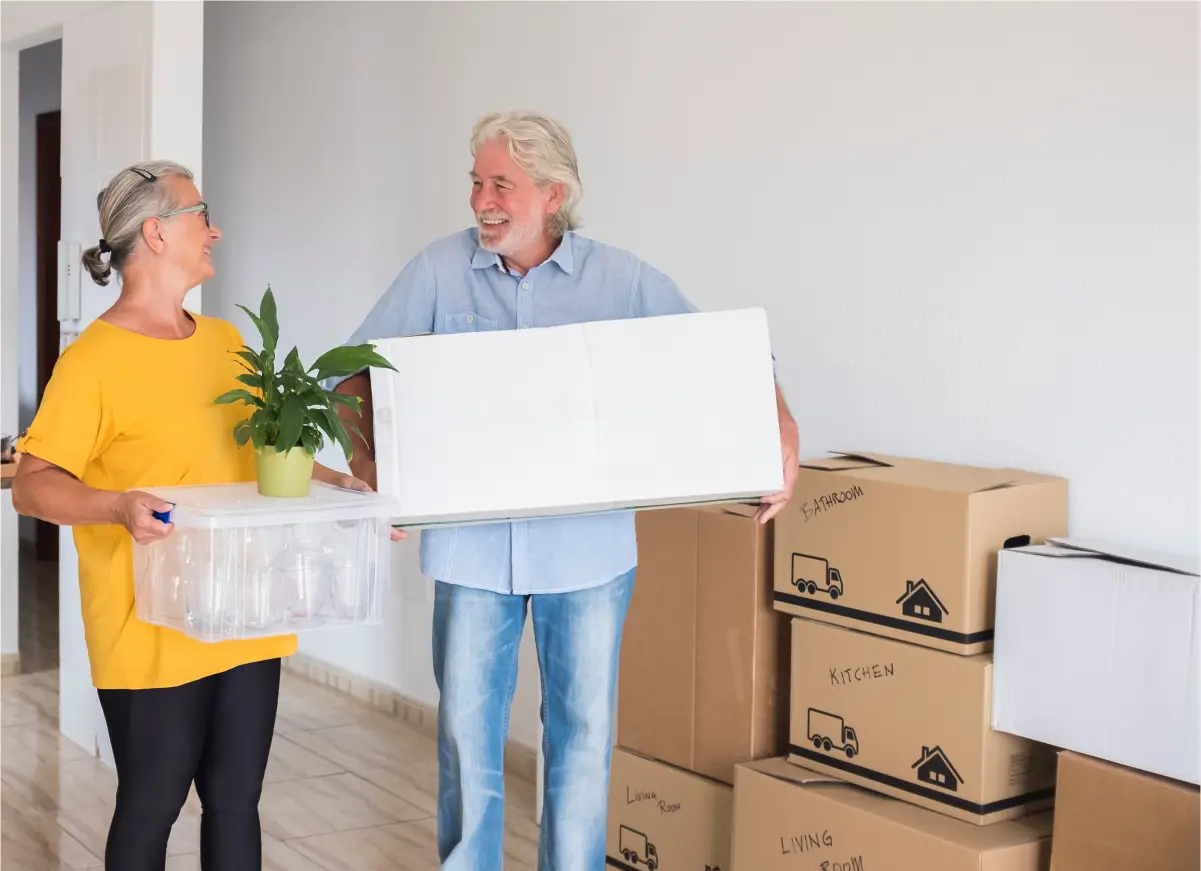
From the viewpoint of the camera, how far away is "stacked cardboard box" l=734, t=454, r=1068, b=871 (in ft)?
7.00

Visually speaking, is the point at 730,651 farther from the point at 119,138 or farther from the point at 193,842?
the point at 119,138

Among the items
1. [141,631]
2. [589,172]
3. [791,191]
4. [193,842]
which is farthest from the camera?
[589,172]

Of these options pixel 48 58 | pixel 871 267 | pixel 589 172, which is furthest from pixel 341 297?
pixel 48 58

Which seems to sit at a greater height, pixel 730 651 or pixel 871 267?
pixel 871 267

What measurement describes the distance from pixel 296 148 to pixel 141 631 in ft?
10.1

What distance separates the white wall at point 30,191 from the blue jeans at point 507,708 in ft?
17.2

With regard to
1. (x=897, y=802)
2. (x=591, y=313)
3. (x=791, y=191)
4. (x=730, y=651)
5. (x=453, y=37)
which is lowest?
(x=897, y=802)

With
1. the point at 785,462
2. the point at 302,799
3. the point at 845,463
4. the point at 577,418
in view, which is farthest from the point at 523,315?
the point at 302,799

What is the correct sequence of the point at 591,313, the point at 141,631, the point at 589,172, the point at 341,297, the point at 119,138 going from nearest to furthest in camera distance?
the point at 141,631 → the point at 591,313 → the point at 589,172 → the point at 119,138 → the point at 341,297

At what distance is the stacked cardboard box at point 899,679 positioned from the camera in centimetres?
213

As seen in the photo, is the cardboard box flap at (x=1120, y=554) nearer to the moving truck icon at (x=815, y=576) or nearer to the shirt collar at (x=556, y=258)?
the moving truck icon at (x=815, y=576)

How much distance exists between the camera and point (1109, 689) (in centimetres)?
197

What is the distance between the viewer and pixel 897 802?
2.25m

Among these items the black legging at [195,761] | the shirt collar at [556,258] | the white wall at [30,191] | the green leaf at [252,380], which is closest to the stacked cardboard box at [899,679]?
the shirt collar at [556,258]
